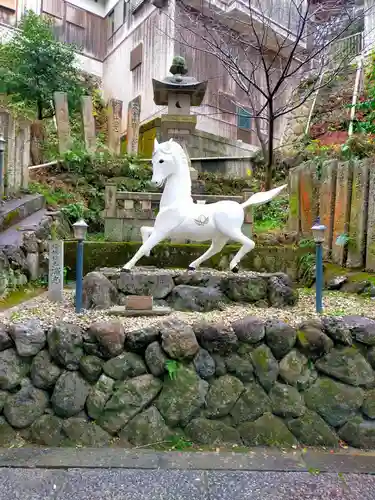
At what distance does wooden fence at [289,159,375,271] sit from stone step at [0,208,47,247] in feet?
15.0

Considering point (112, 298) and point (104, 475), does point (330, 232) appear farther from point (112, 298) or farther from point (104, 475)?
point (104, 475)

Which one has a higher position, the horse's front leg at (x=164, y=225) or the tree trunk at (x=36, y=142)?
the tree trunk at (x=36, y=142)

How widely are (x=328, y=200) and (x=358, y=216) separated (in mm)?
901

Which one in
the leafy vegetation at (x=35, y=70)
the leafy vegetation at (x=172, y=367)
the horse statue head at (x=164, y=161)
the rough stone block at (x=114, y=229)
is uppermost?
the leafy vegetation at (x=35, y=70)

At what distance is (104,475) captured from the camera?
2.93m

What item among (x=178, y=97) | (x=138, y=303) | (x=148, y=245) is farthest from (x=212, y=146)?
(x=138, y=303)

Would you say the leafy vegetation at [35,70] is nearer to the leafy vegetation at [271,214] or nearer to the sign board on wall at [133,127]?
the sign board on wall at [133,127]

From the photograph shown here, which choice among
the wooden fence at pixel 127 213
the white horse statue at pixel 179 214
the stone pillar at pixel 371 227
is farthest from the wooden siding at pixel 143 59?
the white horse statue at pixel 179 214

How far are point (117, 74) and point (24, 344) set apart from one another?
62.4ft

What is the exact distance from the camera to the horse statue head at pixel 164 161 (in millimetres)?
4891

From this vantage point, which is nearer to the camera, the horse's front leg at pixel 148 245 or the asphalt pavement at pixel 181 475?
the asphalt pavement at pixel 181 475

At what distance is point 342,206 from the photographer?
6293 mm

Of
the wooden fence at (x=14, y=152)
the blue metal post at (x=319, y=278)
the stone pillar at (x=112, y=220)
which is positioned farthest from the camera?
the wooden fence at (x=14, y=152)

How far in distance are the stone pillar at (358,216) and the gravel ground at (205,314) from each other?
2.71ft
